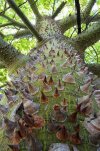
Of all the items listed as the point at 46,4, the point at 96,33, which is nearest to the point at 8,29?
the point at 46,4

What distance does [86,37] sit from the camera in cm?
507

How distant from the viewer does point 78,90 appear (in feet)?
6.04

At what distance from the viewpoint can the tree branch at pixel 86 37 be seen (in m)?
5.04

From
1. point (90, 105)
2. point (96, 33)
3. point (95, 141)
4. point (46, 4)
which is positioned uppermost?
point (46, 4)

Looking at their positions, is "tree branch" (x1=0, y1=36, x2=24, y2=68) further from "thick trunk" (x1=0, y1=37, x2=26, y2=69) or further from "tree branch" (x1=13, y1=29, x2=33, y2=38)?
"tree branch" (x1=13, y1=29, x2=33, y2=38)

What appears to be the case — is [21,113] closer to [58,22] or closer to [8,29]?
[58,22]

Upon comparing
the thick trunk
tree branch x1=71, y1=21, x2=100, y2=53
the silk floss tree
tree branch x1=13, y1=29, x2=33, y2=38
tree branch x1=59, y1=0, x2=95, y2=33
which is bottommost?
the silk floss tree

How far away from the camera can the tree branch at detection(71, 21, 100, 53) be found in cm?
504

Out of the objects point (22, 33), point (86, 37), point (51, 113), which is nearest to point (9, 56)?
point (86, 37)

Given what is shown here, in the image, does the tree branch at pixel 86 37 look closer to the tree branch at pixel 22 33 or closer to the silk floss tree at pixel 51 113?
the tree branch at pixel 22 33

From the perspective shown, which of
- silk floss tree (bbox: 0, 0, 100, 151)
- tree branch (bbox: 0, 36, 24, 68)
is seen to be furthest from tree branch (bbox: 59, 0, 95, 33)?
silk floss tree (bbox: 0, 0, 100, 151)

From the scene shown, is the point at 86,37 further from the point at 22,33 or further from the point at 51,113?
the point at 51,113

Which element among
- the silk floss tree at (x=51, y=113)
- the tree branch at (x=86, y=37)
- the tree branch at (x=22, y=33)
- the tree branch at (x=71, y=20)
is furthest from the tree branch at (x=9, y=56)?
the tree branch at (x=22, y=33)

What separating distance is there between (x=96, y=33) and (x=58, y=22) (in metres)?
1.41
